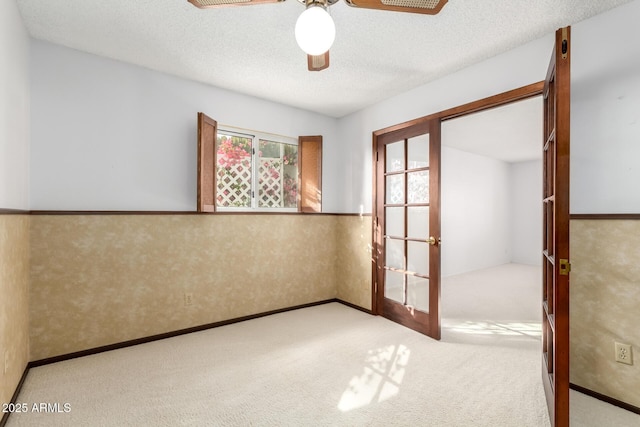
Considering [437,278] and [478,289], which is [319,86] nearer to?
[437,278]

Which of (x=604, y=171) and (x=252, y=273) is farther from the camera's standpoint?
(x=252, y=273)

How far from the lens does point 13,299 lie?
6.23 ft

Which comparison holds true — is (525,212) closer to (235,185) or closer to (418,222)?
(418,222)

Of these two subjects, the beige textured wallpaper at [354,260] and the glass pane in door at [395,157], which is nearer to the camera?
the glass pane in door at [395,157]

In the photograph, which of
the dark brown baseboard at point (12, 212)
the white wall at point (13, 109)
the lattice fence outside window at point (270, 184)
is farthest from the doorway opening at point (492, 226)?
the white wall at point (13, 109)

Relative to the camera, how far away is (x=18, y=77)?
201 centimetres

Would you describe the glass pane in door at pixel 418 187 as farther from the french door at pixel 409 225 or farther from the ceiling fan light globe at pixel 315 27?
the ceiling fan light globe at pixel 315 27

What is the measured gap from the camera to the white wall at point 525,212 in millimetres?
6965

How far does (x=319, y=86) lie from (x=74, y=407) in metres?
3.23

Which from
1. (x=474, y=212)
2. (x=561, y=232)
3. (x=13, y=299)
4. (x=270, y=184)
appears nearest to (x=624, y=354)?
(x=561, y=232)

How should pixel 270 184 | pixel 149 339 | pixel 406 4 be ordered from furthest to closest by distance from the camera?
1. pixel 270 184
2. pixel 149 339
3. pixel 406 4

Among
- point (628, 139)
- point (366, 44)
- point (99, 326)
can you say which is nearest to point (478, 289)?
point (628, 139)

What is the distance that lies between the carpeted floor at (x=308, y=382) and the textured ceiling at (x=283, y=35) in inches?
99.4

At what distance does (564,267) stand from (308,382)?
1722 millimetres
